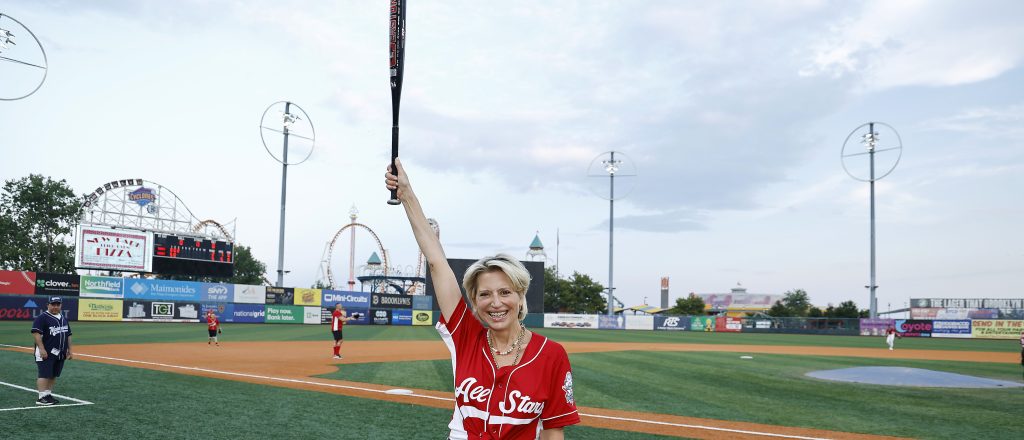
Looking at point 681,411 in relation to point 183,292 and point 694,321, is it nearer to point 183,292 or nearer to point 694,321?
point 183,292

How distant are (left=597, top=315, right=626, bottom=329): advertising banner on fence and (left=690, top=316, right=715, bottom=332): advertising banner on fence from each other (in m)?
6.81

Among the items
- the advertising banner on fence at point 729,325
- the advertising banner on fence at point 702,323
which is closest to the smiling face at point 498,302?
the advertising banner on fence at point 702,323

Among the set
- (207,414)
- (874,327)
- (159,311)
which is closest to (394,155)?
(207,414)

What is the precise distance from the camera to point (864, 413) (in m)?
12.6

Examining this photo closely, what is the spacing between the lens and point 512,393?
2.59 m

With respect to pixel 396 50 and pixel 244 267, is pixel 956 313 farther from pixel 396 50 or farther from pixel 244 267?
pixel 244 267

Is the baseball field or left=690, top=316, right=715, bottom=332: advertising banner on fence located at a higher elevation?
the baseball field

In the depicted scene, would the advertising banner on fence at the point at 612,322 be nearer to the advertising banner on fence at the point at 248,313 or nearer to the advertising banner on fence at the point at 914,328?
the advertising banner on fence at the point at 914,328

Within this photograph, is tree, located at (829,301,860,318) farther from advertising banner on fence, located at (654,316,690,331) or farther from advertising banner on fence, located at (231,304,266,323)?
advertising banner on fence, located at (231,304,266,323)

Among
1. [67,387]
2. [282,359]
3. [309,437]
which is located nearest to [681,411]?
[309,437]

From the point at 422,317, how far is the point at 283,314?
11.7m

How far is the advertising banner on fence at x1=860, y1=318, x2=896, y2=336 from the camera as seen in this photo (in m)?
55.5

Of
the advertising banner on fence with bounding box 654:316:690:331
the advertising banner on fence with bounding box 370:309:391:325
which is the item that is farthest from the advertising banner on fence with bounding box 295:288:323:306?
the advertising banner on fence with bounding box 654:316:690:331

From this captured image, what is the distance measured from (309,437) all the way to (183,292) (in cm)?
4056
